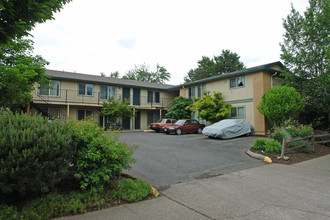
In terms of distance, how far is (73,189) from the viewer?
13.3ft

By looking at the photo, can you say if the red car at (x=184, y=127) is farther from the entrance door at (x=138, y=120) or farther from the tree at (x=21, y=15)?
the tree at (x=21, y=15)

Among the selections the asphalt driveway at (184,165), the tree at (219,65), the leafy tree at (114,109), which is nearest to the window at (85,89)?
the leafy tree at (114,109)

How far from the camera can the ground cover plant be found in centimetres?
295

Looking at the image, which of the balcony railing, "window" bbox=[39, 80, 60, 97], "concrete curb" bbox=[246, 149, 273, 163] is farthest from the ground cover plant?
"window" bbox=[39, 80, 60, 97]

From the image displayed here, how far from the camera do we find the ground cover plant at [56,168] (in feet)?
9.67

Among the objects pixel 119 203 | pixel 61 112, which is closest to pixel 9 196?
pixel 119 203

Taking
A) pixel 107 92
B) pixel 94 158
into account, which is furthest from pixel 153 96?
pixel 94 158

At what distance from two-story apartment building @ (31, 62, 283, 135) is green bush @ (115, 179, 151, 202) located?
11.8 m

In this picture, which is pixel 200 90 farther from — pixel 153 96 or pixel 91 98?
pixel 91 98

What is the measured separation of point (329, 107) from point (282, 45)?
5803mm

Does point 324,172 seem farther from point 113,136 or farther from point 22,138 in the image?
point 22,138

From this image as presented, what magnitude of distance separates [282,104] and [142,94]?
15.2 meters

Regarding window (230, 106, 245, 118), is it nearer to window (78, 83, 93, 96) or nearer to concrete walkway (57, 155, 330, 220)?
concrete walkway (57, 155, 330, 220)

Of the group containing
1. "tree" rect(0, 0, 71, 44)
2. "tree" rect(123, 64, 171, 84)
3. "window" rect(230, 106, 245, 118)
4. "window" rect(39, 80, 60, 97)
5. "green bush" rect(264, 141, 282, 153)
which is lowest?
"green bush" rect(264, 141, 282, 153)
